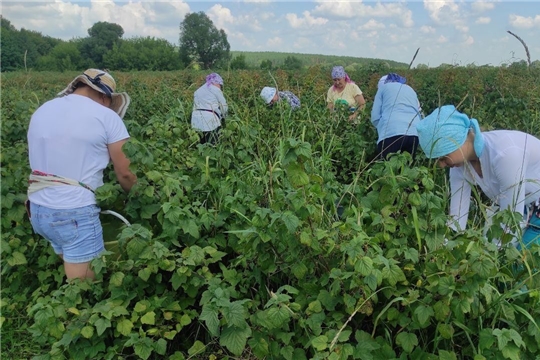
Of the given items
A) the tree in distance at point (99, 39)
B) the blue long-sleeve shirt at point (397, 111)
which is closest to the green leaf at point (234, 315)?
the blue long-sleeve shirt at point (397, 111)

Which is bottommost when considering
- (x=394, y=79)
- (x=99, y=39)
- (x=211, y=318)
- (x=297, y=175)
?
(x=211, y=318)

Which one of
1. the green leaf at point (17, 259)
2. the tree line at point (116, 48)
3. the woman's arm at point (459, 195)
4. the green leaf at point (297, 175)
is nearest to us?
the green leaf at point (297, 175)

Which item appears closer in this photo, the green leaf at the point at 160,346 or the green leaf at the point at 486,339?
the green leaf at the point at 486,339

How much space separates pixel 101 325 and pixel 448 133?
1931 mm

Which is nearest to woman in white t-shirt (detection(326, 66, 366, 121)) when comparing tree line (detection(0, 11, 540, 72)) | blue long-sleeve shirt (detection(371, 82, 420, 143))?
blue long-sleeve shirt (detection(371, 82, 420, 143))

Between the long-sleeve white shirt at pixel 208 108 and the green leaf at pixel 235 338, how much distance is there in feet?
9.85

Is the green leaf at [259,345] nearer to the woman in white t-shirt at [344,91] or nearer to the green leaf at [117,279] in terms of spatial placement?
the green leaf at [117,279]

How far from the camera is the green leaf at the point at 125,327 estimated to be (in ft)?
7.02

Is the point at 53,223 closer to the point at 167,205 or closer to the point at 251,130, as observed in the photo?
the point at 167,205

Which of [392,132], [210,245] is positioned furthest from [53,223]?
[392,132]

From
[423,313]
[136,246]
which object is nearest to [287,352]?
[423,313]

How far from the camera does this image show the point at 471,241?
1.83m

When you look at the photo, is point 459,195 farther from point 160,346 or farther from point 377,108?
point 377,108

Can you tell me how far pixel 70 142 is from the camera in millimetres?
2477
